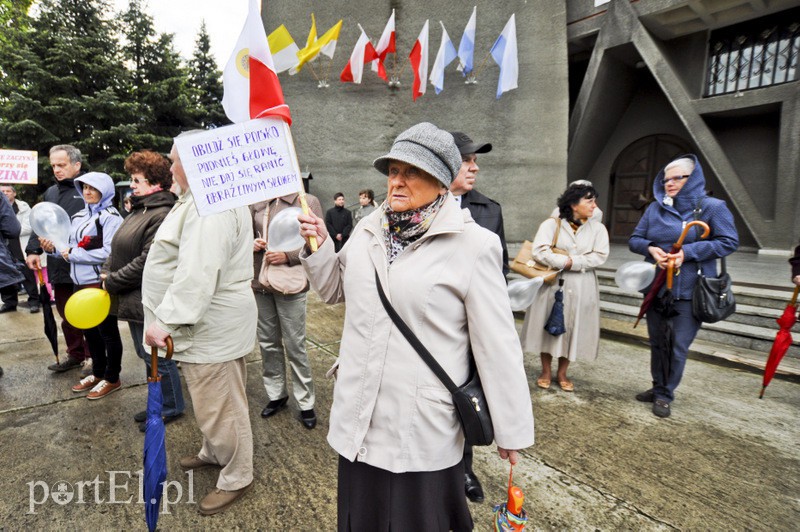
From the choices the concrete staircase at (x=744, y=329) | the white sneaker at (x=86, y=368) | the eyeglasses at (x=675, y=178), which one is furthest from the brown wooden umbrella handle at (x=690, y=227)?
the white sneaker at (x=86, y=368)

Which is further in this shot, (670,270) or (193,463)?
(670,270)

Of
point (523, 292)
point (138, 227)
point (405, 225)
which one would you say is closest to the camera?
point (405, 225)

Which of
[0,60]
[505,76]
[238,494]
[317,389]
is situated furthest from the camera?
[0,60]

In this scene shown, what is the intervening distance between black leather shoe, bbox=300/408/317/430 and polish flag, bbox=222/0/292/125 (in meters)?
2.18

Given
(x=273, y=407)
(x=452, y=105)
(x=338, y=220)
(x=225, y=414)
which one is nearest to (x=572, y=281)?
(x=273, y=407)

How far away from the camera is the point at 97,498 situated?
7.50 feet

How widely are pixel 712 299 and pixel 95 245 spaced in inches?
193

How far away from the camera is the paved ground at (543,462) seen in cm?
217

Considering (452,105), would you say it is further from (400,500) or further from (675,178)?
(400,500)

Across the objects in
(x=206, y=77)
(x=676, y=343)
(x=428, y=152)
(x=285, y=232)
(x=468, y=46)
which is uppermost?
(x=206, y=77)

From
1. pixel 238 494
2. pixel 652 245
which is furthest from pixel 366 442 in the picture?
pixel 652 245

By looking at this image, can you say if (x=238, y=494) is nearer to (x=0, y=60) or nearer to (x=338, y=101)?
(x=338, y=101)

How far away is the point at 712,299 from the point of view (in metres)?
3.08

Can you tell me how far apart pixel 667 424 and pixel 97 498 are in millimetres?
3924
